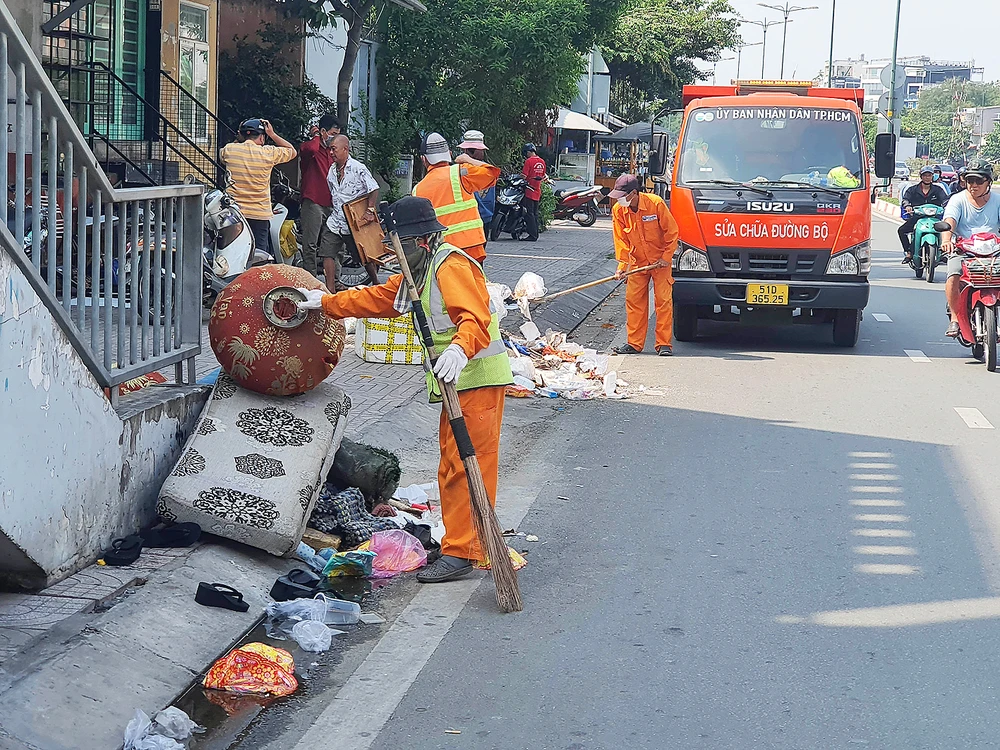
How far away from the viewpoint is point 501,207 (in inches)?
875

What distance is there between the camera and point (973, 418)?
9.01 meters

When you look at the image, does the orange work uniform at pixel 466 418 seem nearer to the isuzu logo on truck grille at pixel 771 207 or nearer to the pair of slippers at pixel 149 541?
the pair of slippers at pixel 149 541

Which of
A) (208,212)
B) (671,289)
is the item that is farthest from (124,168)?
(671,289)

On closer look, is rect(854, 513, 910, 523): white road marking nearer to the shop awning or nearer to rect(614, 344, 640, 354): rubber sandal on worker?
rect(614, 344, 640, 354): rubber sandal on worker

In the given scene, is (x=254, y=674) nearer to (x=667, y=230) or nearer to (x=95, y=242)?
(x=95, y=242)

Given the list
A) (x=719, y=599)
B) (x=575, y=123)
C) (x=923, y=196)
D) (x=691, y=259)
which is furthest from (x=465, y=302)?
(x=575, y=123)

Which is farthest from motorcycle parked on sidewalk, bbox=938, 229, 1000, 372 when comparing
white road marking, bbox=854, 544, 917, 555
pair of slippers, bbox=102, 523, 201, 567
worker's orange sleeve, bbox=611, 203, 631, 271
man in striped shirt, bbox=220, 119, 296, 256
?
pair of slippers, bbox=102, 523, 201, 567

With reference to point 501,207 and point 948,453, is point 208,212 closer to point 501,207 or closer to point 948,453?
point 948,453

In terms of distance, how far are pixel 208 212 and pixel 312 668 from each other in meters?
7.38

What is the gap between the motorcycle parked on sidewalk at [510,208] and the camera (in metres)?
21.9

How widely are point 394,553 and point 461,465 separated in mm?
547

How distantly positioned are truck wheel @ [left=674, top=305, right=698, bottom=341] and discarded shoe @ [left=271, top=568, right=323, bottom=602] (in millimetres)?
7521

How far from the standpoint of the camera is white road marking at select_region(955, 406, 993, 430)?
8734 mm

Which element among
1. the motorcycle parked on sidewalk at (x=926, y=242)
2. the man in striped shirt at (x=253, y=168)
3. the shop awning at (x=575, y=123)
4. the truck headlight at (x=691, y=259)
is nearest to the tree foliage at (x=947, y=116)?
the shop awning at (x=575, y=123)
